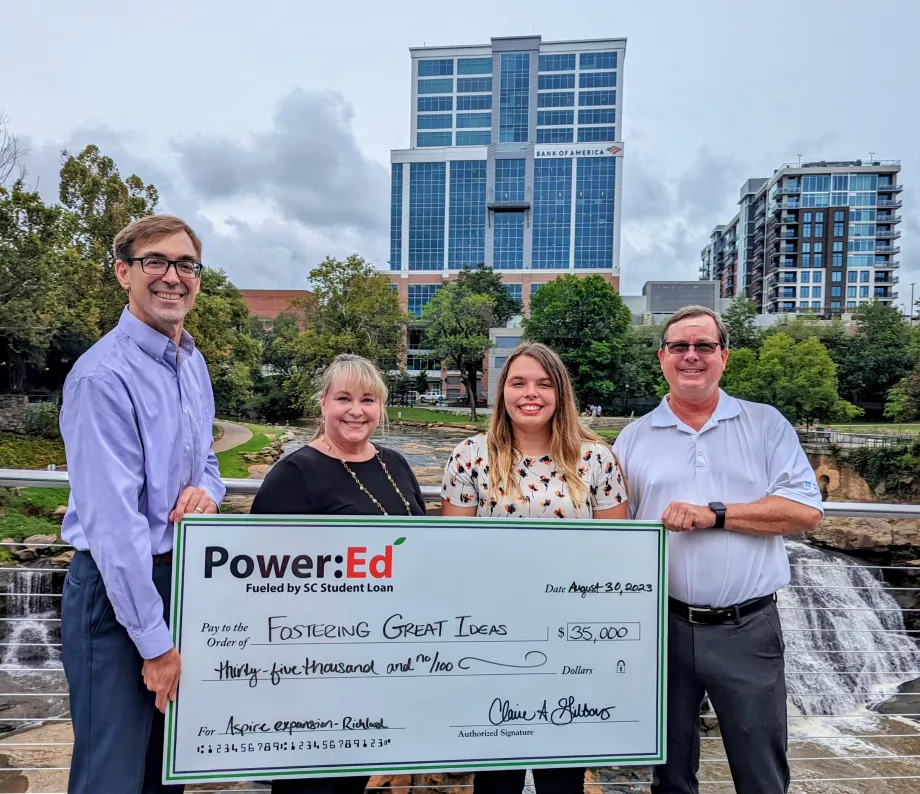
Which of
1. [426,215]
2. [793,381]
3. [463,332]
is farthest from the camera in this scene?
[426,215]

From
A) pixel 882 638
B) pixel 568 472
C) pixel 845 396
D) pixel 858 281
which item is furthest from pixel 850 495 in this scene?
pixel 858 281

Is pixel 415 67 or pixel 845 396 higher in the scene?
pixel 415 67

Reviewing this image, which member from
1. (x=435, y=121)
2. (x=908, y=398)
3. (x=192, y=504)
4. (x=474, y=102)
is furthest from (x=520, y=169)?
(x=192, y=504)

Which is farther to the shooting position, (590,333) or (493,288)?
(493,288)

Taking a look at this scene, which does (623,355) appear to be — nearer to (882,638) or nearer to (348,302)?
(348,302)

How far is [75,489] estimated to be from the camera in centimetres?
158

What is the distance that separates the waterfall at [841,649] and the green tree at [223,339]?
16.8 m

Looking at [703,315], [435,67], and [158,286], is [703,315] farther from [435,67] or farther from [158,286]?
[435,67]

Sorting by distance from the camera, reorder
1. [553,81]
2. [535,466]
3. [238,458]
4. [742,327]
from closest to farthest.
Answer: [535,466] < [238,458] < [742,327] < [553,81]

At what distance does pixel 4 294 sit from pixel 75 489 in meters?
21.4

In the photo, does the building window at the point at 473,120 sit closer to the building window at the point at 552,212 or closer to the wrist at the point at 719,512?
the building window at the point at 552,212

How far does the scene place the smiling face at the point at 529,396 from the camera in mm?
2117

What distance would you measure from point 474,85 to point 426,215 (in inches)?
652

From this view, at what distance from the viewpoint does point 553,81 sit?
2579 inches
